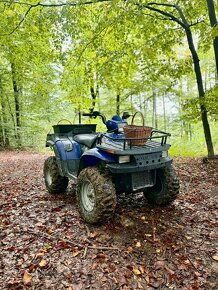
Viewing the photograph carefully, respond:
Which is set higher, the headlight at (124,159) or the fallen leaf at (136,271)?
the headlight at (124,159)

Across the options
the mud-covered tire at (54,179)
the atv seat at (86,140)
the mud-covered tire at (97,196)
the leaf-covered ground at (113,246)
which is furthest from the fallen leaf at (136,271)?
the mud-covered tire at (54,179)

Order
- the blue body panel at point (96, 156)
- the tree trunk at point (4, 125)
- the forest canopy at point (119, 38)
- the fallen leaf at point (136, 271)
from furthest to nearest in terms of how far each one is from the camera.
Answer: the tree trunk at point (4, 125) → the forest canopy at point (119, 38) → the blue body panel at point (96, 156) → the fallen leaf at point (136, 271)

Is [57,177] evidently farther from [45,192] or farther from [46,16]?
[46,16]

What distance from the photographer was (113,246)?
2865 millimetres

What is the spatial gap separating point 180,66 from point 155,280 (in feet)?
20.5

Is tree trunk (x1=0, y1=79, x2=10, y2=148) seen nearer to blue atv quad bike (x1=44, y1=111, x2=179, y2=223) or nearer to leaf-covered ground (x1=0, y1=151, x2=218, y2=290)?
leaf-covered ground (x1=0, y1=151, x2=218, y2=290)

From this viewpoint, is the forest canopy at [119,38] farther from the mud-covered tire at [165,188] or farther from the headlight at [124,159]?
the headlight at [124,159]

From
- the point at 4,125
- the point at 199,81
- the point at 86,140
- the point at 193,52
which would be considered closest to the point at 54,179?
the point at 86,140

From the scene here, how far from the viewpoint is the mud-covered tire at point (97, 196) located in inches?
123

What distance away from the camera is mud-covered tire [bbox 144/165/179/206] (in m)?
3.70

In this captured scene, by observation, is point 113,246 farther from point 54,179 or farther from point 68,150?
point 54,179

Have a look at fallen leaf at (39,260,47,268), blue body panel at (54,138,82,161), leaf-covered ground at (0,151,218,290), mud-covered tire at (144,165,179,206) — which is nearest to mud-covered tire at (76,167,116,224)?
leaf-covered ground at (0,151,218,290)

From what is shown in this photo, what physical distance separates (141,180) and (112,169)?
1.92 feet

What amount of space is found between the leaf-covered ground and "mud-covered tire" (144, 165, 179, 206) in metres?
0.17
